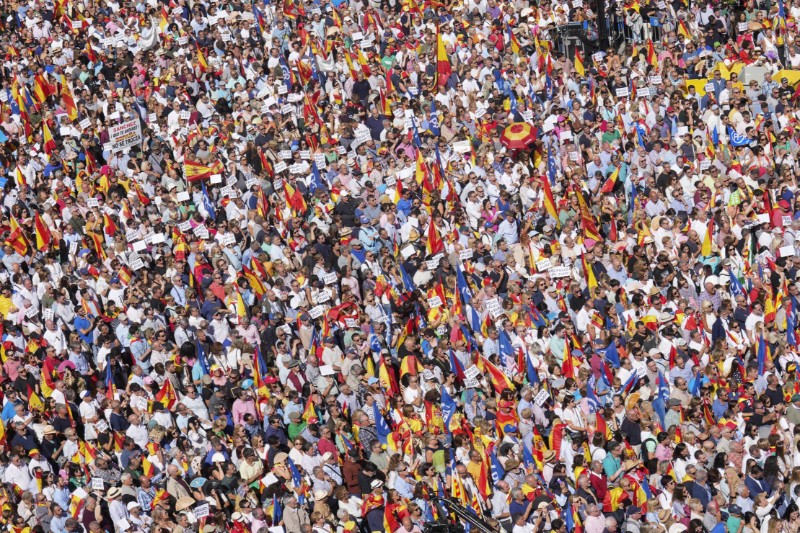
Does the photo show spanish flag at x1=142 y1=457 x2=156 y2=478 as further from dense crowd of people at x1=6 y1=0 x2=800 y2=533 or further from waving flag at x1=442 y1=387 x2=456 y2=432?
waving flag at x1=442 y1=387 x2=456 y2=432

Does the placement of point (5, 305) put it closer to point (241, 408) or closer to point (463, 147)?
point (241, 408)

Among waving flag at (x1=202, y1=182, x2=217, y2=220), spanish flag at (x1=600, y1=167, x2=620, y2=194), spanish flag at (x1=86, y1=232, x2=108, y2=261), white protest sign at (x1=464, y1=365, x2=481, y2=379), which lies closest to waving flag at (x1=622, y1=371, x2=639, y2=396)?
white protest sign at (x1=464, y1=365, x2=481, y2=379)

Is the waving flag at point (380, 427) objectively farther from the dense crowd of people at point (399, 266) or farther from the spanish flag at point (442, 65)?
the spanish flag at point (442, 65)

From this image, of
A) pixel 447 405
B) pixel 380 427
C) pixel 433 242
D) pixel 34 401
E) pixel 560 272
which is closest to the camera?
pixel 380 427

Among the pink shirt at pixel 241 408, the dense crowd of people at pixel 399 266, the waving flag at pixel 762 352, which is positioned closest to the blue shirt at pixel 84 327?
the dense crowd of people at pixel 399 266

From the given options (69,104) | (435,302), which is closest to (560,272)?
(435,302)

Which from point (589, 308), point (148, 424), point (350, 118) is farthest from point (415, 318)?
point (350, 118)
